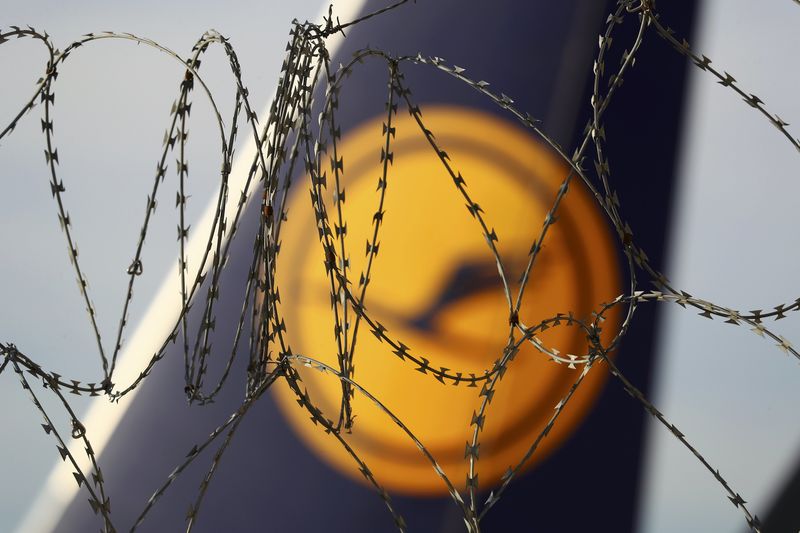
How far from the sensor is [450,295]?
441cm

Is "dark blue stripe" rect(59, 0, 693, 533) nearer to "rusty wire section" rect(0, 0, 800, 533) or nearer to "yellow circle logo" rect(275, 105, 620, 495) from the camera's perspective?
"yellow circle logo" rect(275, 105, 620, 495)

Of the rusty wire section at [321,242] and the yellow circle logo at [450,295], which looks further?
the yellow circle logo at [450,295]

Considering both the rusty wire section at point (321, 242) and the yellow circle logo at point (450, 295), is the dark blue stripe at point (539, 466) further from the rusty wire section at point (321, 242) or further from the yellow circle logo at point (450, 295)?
the rusty wire section at point (321, 242)

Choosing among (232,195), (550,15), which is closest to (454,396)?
(232,195)

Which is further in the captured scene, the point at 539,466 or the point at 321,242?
the point at 539,466

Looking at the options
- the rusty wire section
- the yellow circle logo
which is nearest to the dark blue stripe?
the yellow circle logo

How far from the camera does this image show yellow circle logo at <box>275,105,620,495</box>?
439 centimetres

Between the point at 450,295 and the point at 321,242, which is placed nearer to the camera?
the point at 321,242

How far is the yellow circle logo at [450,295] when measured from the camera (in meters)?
4.39

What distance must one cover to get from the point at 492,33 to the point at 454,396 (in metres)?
1.90

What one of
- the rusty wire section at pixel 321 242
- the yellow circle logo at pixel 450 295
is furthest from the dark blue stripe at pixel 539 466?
the rusty wire section at pixel 321 242

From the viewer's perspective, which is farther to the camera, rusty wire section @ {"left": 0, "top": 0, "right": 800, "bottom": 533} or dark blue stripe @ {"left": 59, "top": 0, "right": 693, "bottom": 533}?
dark blue stripe @ {"left": 59, "top": 0, "right": 693, "bottom": 533}

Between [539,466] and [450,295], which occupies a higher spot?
[450,295]

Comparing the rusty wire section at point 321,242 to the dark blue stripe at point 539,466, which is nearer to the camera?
the rusty wire section at point 321,242
